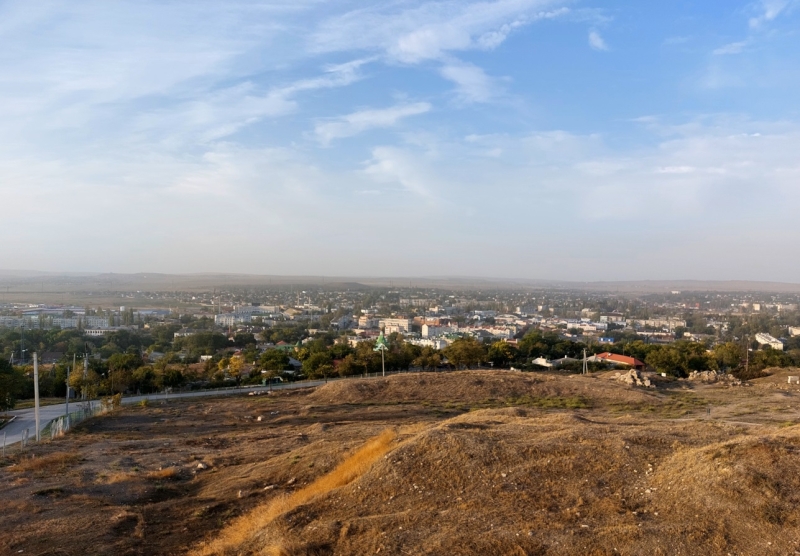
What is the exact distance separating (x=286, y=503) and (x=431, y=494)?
3217 millimetres

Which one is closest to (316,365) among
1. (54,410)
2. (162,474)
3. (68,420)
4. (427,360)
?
(427,360)

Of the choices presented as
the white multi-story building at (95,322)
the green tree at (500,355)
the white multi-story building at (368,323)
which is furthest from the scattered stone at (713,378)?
the white multi-story building at (95,322)

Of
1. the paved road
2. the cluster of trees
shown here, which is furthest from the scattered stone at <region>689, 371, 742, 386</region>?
the paved road

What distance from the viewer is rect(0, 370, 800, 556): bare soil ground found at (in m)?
9.48

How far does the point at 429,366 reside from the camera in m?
57.9

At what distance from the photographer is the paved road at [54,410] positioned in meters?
28.3

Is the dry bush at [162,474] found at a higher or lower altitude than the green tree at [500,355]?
higher

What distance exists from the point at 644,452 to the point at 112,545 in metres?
11.7

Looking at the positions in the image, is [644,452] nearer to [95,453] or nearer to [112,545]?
[112,545]

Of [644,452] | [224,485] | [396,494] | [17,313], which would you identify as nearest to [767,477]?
[644,452]

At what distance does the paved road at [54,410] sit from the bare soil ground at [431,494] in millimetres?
7689

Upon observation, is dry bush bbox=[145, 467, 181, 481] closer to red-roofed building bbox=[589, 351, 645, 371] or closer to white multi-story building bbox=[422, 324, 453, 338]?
red-roofed building bbox=[589, 351, 645, 371]

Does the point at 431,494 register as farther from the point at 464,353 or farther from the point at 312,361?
the point at 464,353

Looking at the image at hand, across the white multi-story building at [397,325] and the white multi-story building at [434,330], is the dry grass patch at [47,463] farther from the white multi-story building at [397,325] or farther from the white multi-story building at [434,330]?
the white multi-story building at [397,325]
